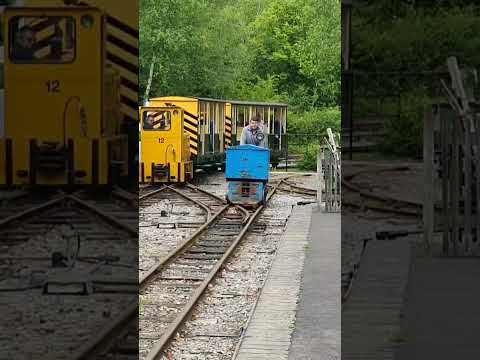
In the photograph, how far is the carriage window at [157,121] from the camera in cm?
1591

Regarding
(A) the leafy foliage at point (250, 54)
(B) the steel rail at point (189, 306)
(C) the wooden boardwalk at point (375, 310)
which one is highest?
(A) the leafy foliage at point (250, 54)

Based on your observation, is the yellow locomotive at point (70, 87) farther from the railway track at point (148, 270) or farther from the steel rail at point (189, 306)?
the steel rail at point (189, 306)

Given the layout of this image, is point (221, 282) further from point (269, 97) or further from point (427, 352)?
point (269, 97)

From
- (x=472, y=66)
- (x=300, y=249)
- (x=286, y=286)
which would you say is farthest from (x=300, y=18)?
(x=472, y=66)

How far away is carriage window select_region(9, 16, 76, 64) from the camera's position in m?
3.52

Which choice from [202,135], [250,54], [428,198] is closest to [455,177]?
[428,198]

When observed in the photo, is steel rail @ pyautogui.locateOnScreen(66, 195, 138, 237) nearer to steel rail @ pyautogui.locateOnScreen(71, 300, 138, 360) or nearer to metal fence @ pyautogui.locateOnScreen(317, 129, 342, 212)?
steel rail @ pyautogui.locateOnScreen(71, 300, 138, 360)

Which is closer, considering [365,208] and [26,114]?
[26,114]

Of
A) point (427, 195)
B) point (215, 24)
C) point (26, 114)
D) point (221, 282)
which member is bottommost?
point (221, 282)

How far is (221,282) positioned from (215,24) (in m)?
Result: 16.9

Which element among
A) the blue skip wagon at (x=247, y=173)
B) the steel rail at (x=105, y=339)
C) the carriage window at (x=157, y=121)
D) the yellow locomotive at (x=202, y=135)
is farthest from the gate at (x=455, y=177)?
the carriage window at (x=157, y=121)

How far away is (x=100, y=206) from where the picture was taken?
505 centimetres

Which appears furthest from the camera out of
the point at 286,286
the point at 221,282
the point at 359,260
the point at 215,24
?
the point at 215,24

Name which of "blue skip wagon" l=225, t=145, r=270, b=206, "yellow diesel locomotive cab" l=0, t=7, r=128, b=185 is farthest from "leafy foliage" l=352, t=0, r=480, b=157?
"blue skip wagon" l=225, t=145, r=270, b=206
